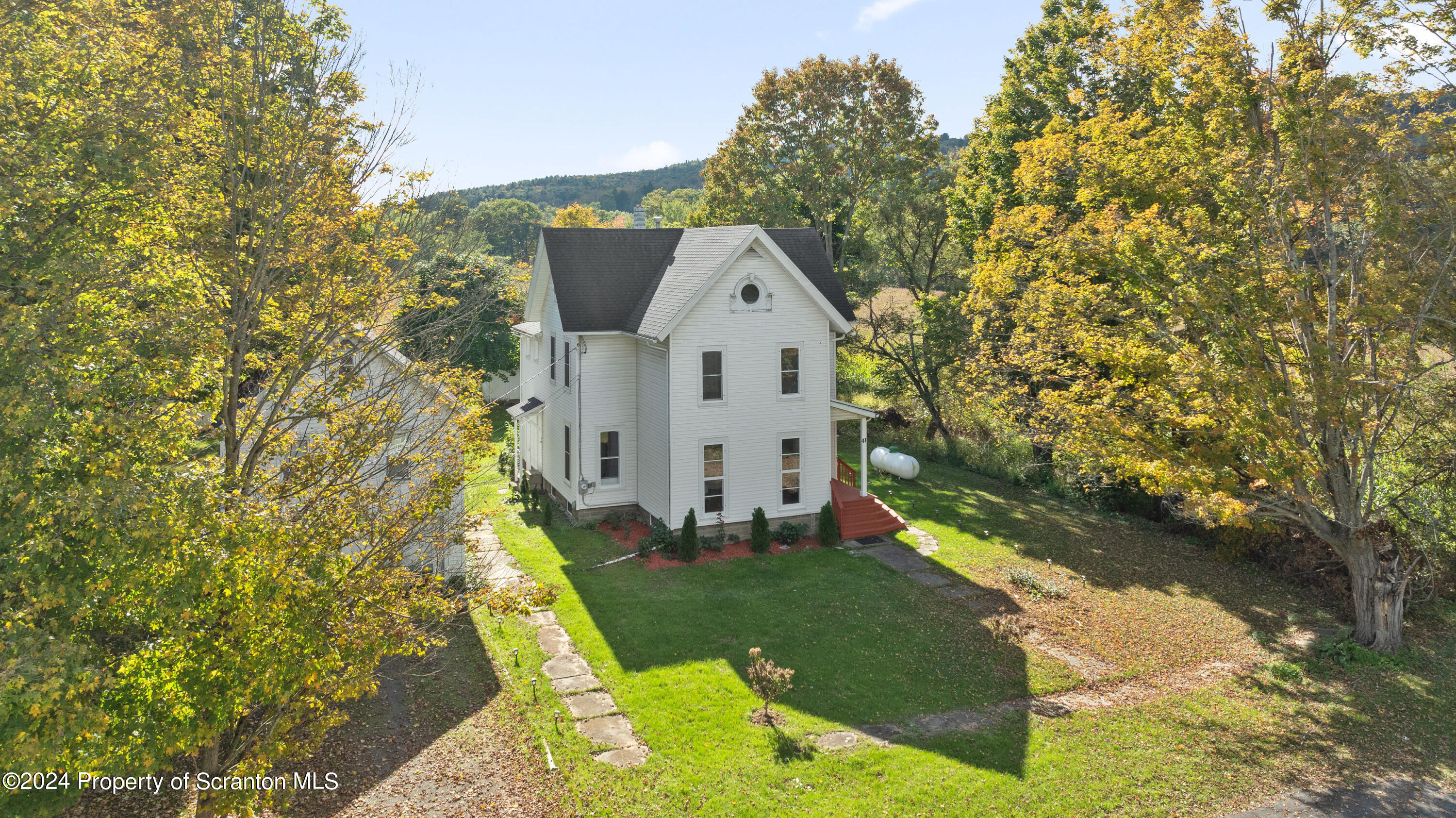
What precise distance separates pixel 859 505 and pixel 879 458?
800 centimetres

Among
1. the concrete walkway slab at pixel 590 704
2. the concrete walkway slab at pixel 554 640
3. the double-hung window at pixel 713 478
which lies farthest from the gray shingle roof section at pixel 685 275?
the concrete walkway slab at pixel 590 704

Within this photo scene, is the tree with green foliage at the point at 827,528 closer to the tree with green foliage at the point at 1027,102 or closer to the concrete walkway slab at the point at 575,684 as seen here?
the concrete walkway slab at the point at 575,684

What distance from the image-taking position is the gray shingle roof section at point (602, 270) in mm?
24375

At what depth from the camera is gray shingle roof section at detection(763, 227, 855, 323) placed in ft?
87.0

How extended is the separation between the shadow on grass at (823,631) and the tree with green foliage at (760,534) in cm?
53

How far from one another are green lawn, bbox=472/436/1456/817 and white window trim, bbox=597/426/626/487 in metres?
1.94

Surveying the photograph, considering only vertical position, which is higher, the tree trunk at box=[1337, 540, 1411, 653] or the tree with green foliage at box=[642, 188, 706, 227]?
the tree with green foliage at box=[642, 188, 706, 227]

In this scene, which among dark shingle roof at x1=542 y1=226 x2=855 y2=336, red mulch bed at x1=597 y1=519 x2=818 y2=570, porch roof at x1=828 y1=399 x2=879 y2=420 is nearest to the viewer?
red mulch bed at x1=597 y1=519 x2=818 y2=570

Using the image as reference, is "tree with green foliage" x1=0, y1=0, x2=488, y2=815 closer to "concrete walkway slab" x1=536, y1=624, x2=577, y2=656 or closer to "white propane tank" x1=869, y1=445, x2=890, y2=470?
"concrete walkway slab" x1=536, y1=624, x2=577, y2=656

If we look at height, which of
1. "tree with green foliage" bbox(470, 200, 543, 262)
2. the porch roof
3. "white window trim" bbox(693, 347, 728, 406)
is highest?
"tree with green foliage" bbox(470, 200, 543, 262)

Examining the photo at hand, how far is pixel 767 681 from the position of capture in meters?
13.6

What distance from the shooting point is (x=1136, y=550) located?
24234mm

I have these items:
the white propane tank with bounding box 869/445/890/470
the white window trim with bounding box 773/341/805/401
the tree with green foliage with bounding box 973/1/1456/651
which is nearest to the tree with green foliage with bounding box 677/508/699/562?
the white window trim with bounding box 773/341/805/401

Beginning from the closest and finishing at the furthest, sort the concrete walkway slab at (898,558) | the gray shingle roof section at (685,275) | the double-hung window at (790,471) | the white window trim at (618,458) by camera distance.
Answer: the concrete walkway slab at (898,558) < the gray shingle roof section at (685,275) < the double-hung window at (790,471) < the white window trim at (618,458)
